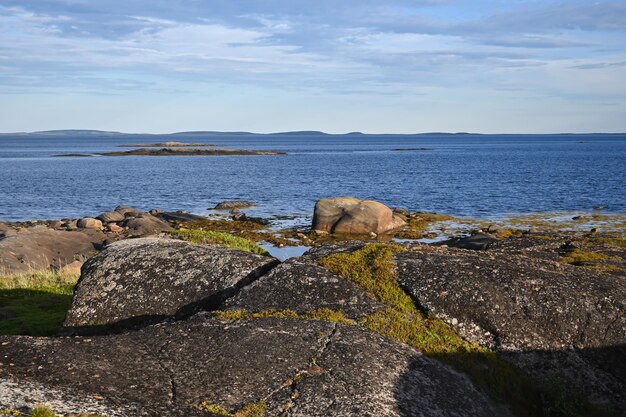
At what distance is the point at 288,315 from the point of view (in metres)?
10.5

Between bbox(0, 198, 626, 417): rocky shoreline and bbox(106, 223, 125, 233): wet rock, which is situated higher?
bbox(0, 198, 626, 417): rocky shoreline

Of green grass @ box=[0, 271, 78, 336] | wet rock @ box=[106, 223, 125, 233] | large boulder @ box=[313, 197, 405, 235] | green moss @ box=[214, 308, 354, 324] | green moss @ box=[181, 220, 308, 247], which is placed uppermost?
green moss @ box=[214, 308, 354, 324]

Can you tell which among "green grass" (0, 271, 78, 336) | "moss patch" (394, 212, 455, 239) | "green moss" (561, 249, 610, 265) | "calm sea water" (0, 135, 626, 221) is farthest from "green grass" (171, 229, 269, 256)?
"calm sea water" (0, 135, 626, 221)

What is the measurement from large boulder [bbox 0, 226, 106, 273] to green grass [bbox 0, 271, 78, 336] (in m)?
5.50

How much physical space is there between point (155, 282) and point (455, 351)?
5.67m

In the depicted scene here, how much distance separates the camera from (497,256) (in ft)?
42.5

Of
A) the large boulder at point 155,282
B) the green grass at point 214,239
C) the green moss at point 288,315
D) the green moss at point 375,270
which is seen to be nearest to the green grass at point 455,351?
the green moss at point 375,270

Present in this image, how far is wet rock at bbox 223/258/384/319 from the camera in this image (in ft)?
35.6

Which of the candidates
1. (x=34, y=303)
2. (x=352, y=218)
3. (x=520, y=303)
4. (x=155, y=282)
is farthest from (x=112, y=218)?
(x=520, y=303)

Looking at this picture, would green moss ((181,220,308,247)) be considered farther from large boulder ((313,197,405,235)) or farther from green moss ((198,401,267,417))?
green moss ((198,401,267,417))

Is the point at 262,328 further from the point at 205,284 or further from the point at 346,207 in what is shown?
the point at 346,207

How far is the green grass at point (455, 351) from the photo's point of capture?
31.0 ft

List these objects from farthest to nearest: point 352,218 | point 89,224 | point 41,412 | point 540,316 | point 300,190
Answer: point 300,190 → point 89,224 → point 352,218 → point 540,316 → point 41,412

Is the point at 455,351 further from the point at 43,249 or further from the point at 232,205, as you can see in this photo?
the point at 232,205
